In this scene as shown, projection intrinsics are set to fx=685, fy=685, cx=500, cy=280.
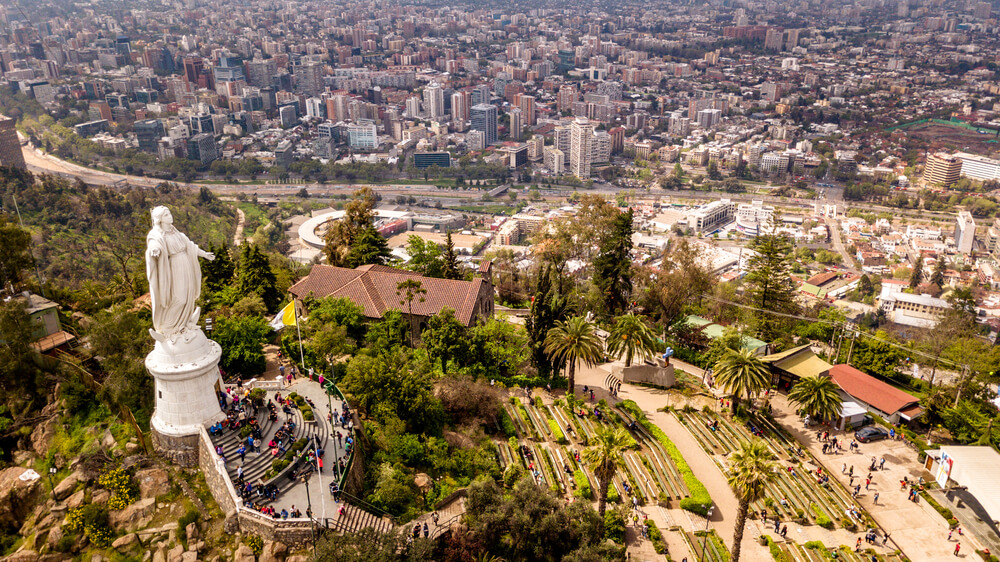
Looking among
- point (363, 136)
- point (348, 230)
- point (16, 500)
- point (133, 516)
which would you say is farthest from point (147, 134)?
point (133, 516)

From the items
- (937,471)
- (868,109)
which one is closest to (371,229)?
(937,471)

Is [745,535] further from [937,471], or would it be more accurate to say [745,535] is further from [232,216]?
[232,216]

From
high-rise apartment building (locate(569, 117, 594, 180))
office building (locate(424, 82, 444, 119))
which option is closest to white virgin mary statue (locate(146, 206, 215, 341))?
high-rise apartment building (locate(569, 117, 594, 180))

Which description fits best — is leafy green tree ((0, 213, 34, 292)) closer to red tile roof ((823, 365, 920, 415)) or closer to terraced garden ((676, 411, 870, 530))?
terraced garden ((676, 411, 870, 530))

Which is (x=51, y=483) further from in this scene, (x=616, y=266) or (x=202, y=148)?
(x=202, y=148)

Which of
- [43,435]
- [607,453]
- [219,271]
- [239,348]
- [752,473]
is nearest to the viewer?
[752,473]
